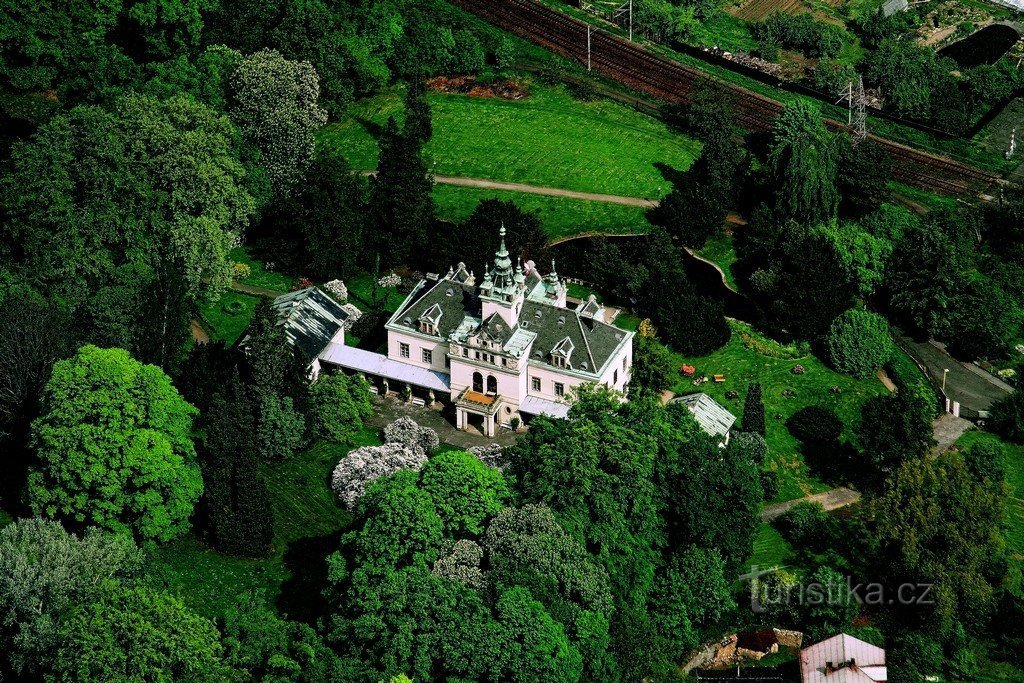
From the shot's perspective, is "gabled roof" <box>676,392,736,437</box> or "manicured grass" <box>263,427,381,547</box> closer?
"manicured grass" <box>263,427,381,547</box>

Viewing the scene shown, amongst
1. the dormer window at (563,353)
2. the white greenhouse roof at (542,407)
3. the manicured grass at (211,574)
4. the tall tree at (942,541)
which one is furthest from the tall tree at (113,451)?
the tall tree at (942,541)

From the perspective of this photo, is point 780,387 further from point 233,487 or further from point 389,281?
point 233,487

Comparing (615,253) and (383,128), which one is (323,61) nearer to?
(383,128)

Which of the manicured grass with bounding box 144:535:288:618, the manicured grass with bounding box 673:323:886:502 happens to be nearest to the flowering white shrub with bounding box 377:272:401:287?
the manicured grass with bounding box 673:323:886:502

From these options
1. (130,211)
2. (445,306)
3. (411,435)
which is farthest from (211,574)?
(130,211)

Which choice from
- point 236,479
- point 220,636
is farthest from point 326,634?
point 236,479

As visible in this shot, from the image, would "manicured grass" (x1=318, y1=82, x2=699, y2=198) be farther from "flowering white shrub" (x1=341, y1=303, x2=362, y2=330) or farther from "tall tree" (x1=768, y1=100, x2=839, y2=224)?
"flowering white shrub" (x1=341, y1=303, x2=362, y2=330)
